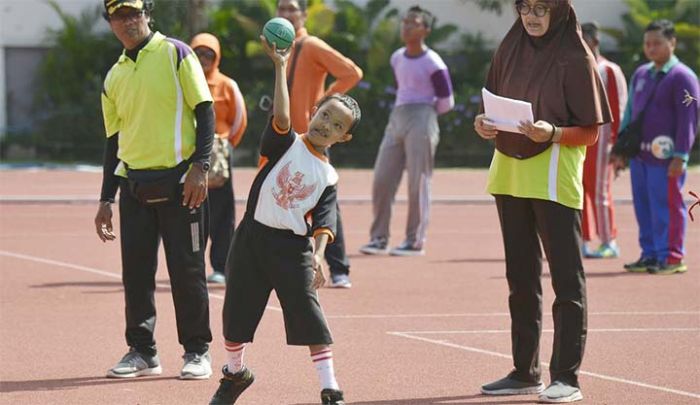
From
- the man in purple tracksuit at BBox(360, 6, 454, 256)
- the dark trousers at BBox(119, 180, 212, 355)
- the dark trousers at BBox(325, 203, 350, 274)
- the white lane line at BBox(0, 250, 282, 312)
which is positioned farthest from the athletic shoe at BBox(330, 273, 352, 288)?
the dark trousers at BBox(119, 180, 212, 355)

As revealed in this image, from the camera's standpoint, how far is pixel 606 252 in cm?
1473

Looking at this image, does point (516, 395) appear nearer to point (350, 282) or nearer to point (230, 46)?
point (350, 282)

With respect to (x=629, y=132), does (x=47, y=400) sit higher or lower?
lower

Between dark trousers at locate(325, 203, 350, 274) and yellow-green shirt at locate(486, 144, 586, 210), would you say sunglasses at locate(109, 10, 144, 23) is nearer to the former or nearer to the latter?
yellow-green shirt at locate(486, 144, 586, 210)

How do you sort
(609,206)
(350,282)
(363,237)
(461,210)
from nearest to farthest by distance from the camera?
(350,282) → (609,206) → (363,237) → (461,210)

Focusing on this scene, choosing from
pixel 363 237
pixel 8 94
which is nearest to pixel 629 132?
pixel 363 237

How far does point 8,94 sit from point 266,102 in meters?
24.3

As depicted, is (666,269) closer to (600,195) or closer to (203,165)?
(600,195)

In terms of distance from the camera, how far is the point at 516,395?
7.77 metres

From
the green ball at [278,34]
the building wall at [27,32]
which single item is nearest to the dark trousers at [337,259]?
the green ball at [278,34]

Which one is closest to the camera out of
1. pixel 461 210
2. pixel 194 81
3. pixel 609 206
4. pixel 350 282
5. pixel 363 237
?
pixel 194 81

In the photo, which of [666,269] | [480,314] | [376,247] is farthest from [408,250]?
[480,314]

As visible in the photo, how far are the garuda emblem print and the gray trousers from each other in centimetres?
778

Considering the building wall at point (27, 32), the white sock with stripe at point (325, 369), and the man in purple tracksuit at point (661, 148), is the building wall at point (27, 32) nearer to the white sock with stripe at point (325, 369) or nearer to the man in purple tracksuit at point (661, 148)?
the man in purple tracksuit at point (661, 148)
